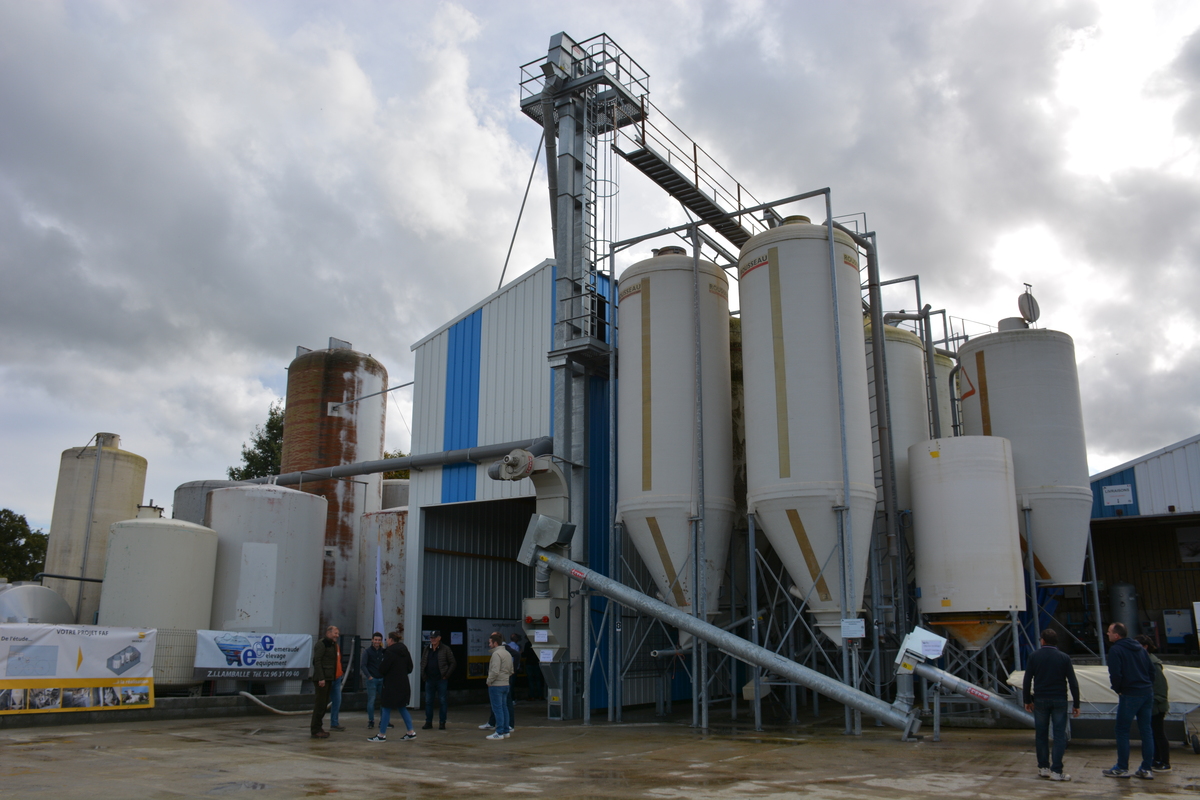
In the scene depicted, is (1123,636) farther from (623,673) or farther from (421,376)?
(421,376)

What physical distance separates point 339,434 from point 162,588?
9.41 metres

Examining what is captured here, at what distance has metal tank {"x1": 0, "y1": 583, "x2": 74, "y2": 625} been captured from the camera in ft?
64.5

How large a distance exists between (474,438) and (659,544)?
5908 mm

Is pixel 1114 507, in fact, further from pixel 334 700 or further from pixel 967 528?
pixel 334 700

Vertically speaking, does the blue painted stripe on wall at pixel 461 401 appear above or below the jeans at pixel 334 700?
above

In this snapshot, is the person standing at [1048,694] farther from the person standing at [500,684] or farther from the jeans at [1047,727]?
the person standing at [500,684]

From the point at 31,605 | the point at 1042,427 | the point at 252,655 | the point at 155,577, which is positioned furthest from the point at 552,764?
the point at 31,605

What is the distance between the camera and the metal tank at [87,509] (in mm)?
24391

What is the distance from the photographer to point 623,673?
17359mm

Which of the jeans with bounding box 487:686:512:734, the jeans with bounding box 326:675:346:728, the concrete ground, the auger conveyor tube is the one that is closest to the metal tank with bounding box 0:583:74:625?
the concrete ground

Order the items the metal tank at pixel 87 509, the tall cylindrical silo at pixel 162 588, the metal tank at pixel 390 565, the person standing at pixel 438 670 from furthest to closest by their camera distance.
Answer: the metal tank at pixel 87 509, the metal tank at pixel 390 565, the tall cylindrical silo at pixel 162 588, the person standing at pixel 438 670

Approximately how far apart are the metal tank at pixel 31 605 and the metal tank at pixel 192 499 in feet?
12.1

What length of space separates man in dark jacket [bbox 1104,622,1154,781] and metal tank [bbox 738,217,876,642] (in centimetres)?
515

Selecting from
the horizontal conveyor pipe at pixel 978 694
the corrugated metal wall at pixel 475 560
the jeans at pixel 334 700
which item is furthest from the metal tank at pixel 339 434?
the horizontal conveyor pipe at pixel 978 694
